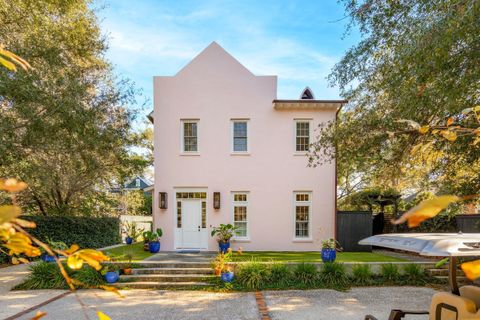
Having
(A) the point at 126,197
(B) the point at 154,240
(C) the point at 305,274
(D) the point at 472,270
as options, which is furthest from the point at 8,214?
(A) the point at 126,197

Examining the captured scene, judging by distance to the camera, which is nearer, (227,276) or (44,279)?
(227,276)

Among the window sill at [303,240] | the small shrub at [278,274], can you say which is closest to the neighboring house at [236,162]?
the window sill at [303,240]

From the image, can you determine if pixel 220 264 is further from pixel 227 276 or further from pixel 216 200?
pixel 216 200

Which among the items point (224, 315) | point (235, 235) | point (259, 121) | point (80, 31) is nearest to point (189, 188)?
point (235, 235)

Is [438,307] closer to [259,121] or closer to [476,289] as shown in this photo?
[476,289]

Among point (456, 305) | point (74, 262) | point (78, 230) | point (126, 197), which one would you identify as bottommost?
point (78, 230)

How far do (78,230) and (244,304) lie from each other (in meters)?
10.2

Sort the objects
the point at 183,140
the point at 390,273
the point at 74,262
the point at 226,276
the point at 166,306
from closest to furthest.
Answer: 1. the point at 74,262
2. the point at 166,306
3. the point at 226,276
4. the point at 390,273
5. the point at 183,140

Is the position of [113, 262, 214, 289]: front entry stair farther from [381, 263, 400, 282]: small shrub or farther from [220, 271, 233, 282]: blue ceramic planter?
[381, 263, 400, 282]: small shrub

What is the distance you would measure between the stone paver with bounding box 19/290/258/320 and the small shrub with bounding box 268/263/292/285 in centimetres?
103

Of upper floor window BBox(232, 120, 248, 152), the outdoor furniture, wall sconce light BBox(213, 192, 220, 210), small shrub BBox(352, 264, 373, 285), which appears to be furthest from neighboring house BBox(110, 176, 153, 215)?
the outdoor furniture

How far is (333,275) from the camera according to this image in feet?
32.6

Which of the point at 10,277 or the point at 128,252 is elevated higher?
the point at 128,252

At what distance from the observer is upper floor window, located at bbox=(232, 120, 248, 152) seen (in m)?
14.8
